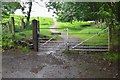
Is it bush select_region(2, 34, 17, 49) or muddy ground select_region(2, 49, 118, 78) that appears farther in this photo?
bush select_region(2, 34, 17, 49)

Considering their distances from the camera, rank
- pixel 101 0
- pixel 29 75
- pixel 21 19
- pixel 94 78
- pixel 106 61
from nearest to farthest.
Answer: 1. pixel 94 78
2. pixel 29 75
3. pixel 106 61
4. pixel 101 0
5. pixel 21 19

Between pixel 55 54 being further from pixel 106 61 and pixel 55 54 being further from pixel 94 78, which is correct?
pixel 94 78

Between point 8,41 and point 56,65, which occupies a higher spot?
point 8,41

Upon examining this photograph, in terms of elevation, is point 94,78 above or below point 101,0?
below

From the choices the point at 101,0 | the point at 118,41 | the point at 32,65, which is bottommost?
the point at 32,65

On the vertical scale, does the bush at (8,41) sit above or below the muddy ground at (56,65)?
above

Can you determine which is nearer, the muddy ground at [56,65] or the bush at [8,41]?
the muddy ground at [56,65]

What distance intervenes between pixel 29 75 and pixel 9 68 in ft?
3.11

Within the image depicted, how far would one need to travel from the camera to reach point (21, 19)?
14.1 m

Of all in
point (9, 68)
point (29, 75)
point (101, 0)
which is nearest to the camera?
point (29, 75)

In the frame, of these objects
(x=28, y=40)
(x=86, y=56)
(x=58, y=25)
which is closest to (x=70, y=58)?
(x=86, y=56)

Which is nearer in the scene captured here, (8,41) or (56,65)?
(56,65)

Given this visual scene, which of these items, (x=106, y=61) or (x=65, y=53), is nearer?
(x=106, y=61)

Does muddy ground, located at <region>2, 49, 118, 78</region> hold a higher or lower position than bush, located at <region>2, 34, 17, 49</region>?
lower
